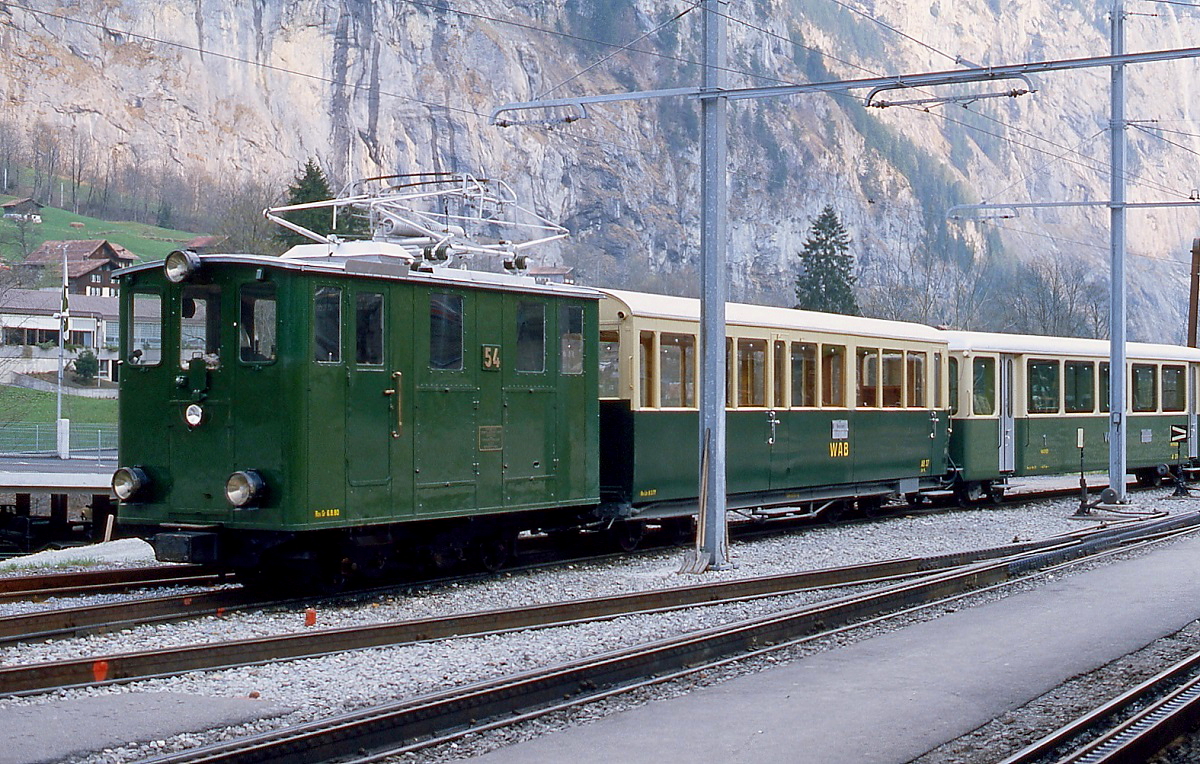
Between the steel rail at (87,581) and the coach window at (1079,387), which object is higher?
the coach window at (1079,387)

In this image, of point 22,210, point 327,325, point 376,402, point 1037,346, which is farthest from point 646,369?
point 22,210

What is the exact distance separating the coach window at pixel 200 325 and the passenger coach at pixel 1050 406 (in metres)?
14.9

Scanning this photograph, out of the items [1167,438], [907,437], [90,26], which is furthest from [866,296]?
[907,437]

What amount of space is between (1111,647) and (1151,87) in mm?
151278

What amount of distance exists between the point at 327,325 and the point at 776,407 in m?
7.86

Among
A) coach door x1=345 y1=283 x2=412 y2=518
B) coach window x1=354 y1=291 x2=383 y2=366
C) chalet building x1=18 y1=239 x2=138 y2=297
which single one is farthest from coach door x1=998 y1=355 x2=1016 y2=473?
chalet building x1=18 y1=239 x2=138 y2=297

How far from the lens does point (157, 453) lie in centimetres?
1273

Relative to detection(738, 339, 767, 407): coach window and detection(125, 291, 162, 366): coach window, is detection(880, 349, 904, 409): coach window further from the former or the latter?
detection(125, 291, 162, 366): coach window

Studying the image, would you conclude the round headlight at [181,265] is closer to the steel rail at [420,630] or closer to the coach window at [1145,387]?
the steel rail at [420,630]

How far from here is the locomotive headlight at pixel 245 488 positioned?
11.9 meters

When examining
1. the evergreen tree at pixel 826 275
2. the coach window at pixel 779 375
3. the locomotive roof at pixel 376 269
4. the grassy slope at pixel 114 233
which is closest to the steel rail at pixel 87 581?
the locomotive roof at pixel 376 269

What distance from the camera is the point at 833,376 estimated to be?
19812 millimetres

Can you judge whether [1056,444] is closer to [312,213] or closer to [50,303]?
→ [312,213]

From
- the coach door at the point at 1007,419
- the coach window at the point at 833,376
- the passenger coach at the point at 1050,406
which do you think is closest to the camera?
the coach window at the point at 833,376
